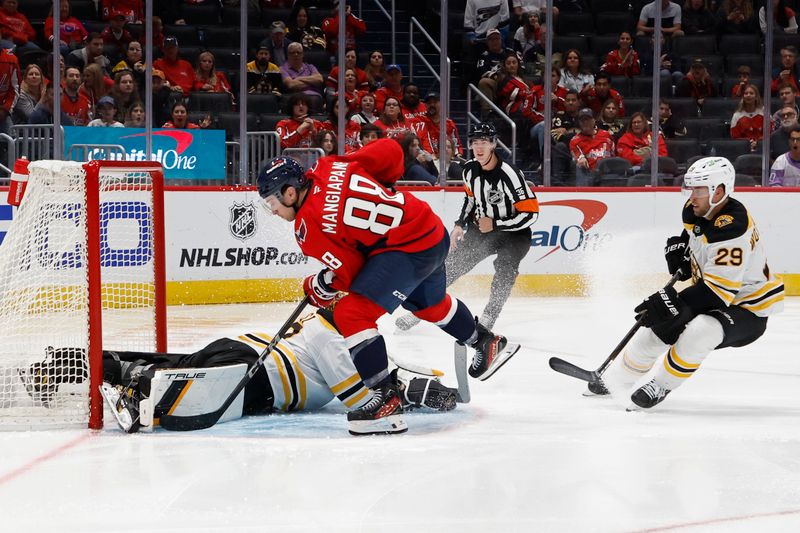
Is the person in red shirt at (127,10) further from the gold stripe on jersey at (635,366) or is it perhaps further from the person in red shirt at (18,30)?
the gold stripe on jersey at (635,366)

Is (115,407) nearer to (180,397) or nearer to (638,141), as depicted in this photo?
(180,397)

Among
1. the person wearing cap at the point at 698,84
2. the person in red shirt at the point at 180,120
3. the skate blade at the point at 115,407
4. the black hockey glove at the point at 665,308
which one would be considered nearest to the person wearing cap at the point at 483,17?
the person wearing cap at the point at 698,84

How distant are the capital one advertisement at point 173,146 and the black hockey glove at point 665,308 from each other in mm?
4078

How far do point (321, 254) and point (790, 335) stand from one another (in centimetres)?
371

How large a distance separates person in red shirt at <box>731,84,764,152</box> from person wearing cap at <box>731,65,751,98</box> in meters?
0.07

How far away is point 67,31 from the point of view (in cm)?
721

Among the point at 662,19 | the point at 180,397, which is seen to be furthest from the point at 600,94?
the point at 180,397

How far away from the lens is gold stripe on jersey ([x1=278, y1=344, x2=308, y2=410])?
3.84 metres

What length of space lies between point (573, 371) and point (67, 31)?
170 inches

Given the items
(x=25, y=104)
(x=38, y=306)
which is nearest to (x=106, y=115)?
(x=25, y=104)

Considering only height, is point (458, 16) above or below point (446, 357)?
above

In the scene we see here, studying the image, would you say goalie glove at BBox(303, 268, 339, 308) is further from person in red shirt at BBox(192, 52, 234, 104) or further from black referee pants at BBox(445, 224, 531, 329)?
person in red shirt at BBox(192, 52, 234, 104)

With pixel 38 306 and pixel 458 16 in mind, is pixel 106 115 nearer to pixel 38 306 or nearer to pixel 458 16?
pixel 458 16

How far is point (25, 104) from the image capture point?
7.06m
